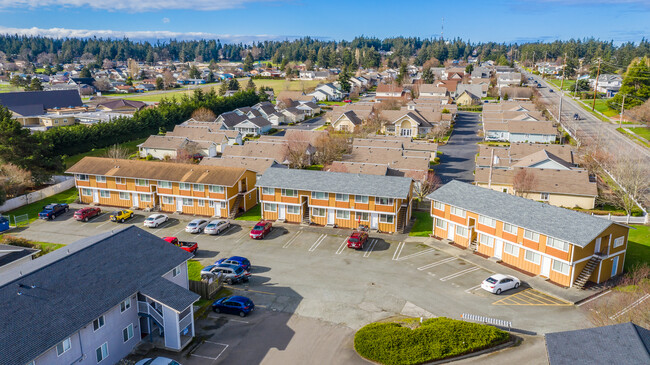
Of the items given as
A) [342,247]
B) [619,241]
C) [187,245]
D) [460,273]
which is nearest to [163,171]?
[187,245]

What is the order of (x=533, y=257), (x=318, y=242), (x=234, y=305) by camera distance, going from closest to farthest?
(x=234, y=305) → (x=533, y=257) → (x=318, y=242)

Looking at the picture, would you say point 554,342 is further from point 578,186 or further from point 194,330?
point 578,186

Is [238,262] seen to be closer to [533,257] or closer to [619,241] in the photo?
[533,257]

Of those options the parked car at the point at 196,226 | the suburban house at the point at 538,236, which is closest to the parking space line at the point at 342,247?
the suburban house at the point at 538,236

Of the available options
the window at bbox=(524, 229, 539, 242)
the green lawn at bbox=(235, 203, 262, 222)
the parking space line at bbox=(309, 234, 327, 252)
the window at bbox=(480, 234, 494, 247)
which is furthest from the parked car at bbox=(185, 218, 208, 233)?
the window at bbox=(524, 229, 539, 242)

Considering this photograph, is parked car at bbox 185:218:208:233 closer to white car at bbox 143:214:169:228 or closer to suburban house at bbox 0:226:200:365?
white car at bbox 143:214:169:228

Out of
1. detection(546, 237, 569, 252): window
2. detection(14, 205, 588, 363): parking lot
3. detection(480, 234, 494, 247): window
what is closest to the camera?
detection(14, 205, 588, 363): parking lot
